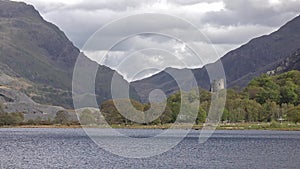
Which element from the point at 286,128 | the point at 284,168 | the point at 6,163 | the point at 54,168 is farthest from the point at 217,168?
the point at 286,128

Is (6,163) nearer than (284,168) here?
No

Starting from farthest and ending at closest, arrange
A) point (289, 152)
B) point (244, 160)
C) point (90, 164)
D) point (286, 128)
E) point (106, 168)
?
point (286, 128) < point (289, 152) < point (244, 160) < point (90, 164) < point (106, 168)

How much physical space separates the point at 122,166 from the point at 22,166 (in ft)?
38.1

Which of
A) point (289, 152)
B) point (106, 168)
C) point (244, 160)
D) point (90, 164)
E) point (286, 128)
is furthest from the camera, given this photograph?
point (286, 128)

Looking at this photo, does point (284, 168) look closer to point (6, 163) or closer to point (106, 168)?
point (106, 168)

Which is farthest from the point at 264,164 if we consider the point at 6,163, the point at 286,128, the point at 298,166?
the point at 286,128

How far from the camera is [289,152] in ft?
303

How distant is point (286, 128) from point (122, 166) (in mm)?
140314

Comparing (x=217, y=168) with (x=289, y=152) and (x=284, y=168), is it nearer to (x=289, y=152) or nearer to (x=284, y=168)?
(x=284, y=168)

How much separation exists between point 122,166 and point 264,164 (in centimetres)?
1741

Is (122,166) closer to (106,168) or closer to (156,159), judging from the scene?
(106,168)

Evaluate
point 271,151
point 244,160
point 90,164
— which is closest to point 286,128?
point 271,151

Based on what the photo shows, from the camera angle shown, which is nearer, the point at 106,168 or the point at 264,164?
the point at 106,168

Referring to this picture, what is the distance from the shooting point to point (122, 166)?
68188 millimetres
